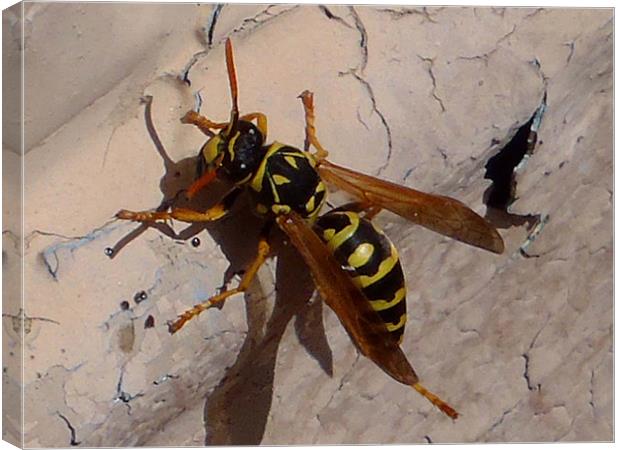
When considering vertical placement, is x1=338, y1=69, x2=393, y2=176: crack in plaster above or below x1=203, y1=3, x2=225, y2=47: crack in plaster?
below

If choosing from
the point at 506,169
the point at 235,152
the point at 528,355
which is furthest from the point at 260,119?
the point at 528,355

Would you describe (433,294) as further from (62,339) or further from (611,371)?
(62,339)

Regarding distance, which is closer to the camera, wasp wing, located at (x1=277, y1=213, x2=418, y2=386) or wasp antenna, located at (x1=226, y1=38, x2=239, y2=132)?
wasp antenna, located at (x1=226, y1=38, x2=239, y2=132)

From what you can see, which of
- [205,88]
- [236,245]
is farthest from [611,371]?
[205,88]

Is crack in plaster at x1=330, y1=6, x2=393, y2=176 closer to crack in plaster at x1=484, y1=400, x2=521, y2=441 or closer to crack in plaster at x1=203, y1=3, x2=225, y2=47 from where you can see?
crack in plaster at x1=203, y1=3, x2=225, y2=47

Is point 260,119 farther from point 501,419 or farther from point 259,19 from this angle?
point 501,419

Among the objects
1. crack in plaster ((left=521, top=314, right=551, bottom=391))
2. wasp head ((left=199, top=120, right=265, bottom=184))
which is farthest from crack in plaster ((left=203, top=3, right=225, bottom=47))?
crack in plaster ((left=521, top=314, right=551, bottom=391))
